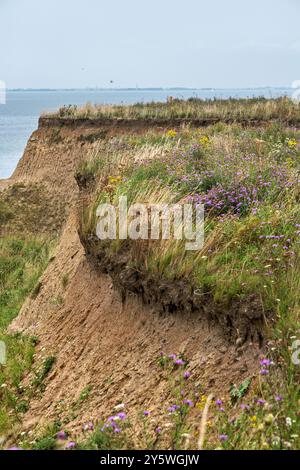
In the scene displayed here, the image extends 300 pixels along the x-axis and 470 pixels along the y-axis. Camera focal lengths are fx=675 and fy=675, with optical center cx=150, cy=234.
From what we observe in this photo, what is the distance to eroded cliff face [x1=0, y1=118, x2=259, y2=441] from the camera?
269 inches

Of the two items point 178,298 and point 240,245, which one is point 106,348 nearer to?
point 178,298

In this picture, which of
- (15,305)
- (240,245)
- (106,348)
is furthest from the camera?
(15,305)

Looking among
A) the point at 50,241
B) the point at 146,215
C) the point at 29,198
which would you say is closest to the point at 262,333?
the point at 146,215

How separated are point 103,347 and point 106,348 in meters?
0.11

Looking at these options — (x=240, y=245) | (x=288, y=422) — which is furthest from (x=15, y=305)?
(x=288, y=422)

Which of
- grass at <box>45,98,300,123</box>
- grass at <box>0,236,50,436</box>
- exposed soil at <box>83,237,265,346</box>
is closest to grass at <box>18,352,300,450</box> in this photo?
exposed soil at <box>83,237,265,346</box>

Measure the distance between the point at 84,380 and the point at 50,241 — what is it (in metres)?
16.9

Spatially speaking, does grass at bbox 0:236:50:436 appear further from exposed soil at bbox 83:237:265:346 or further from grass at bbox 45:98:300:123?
grass at bbox 45:98:300:123

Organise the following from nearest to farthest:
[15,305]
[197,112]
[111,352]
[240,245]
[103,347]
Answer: [240,245] < [111,352] < [103,347] < [15,305] < [197,112]

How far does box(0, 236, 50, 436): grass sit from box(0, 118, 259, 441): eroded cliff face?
226mm

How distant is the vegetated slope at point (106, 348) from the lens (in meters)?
6.70

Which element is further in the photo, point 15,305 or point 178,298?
point 15,305

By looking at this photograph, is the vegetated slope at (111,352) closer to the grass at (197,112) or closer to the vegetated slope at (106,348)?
the vegetated slope at (106,348)

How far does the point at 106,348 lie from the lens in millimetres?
8922
